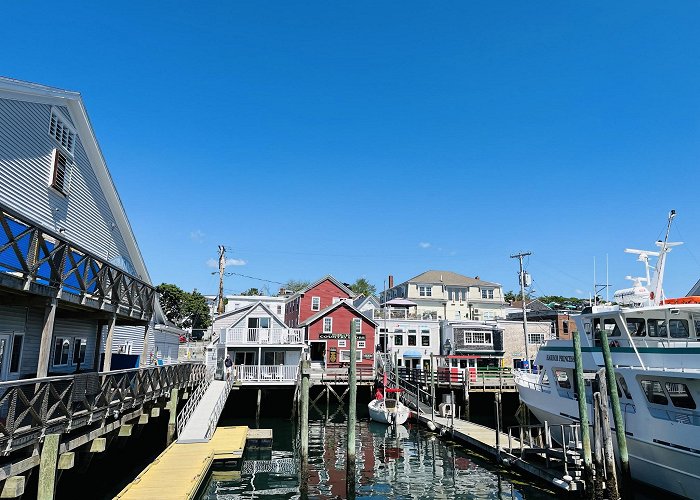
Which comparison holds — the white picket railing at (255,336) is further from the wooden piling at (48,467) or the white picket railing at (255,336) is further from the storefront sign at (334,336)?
the wooden piling at (48,467)

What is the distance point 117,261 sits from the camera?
24.6 metres

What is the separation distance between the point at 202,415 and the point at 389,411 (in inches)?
490

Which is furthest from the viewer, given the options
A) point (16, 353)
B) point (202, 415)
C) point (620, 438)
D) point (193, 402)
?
point (193, 402)

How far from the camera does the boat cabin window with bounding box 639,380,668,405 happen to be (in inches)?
731

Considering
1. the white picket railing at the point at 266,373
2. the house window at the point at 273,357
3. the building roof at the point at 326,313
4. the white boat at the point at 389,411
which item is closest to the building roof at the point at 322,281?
the building roof at the point at 326,313

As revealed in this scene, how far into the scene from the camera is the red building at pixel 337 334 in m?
49.4

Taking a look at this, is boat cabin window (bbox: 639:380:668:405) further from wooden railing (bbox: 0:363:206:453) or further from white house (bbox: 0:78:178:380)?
white house (bbox: 0:78:178:380)

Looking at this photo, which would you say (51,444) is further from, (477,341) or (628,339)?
(477,341)

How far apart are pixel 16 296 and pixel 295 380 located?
26649mm

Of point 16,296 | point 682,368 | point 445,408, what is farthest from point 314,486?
point 445,408

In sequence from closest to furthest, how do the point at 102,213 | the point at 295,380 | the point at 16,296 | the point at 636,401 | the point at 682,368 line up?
the point at 16,296 → the point at 682,368 → the point at 636,401 → the point at 102,213 → the point at 295,380

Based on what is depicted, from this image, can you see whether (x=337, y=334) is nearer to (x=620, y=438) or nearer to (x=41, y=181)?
(x=620, y=438)

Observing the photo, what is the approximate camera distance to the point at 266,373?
37.0 metres

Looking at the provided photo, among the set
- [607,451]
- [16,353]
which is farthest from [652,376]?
[16,353]
